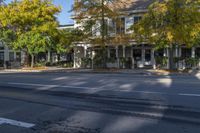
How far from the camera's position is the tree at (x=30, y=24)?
1460 inches

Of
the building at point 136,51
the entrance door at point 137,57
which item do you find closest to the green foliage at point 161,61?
the building at point 136,51

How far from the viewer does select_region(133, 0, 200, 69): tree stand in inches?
1007

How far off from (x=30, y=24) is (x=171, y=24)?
1858 centimetres

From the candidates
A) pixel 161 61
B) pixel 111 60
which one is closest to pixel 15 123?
pixel 161 61

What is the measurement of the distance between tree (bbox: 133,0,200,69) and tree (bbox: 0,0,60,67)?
1308 centimetres

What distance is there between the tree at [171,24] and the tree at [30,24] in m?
13.1

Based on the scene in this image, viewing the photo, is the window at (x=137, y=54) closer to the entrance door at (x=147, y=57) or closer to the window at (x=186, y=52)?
the entrance door at (x=147, y=57)

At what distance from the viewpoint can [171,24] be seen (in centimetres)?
2653

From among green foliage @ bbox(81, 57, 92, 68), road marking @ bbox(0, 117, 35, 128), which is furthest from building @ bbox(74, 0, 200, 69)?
road marking @ bbox(0, 117, 35, 128)

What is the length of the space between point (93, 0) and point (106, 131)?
81.7 ft

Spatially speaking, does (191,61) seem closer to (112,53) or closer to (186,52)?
(186,52)

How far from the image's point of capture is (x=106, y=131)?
22.7ft

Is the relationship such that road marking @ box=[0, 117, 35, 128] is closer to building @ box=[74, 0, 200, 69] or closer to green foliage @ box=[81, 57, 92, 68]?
building @ box=[74, 0, 200, 69]

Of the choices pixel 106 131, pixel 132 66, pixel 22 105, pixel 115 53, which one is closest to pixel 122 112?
pixel 106 131
